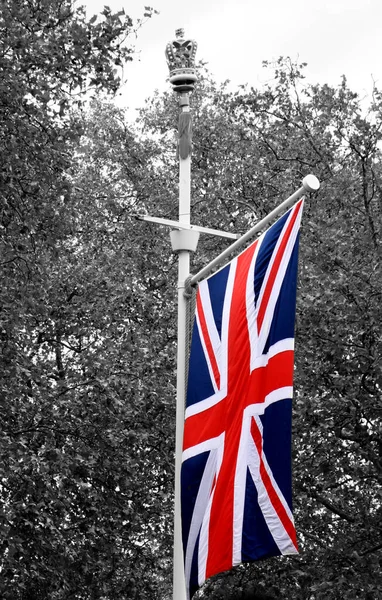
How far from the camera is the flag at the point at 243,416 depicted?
7.45m

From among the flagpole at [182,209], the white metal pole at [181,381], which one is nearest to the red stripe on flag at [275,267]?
the white metal pole at [181,381]

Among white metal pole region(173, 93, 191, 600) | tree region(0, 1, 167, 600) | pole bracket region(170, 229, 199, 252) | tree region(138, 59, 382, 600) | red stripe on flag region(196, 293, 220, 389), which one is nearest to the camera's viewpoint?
red stripe on flag region(196, 293, 220, 389)

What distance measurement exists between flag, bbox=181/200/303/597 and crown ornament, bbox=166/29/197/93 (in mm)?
2846

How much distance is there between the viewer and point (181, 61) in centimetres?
1098

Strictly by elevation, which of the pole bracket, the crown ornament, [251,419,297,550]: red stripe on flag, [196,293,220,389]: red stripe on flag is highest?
the crown ornament

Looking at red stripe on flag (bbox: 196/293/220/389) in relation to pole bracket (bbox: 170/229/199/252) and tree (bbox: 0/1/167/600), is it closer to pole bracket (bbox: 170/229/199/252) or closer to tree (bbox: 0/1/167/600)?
pole bracket (bbox: 170/229/199/252)

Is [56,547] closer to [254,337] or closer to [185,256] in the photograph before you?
[185,256]

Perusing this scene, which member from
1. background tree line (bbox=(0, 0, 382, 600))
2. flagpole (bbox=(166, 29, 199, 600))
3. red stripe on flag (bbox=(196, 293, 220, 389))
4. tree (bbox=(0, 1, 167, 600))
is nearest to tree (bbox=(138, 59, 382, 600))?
background tree line (bbox=(0, 0, 382, 600))

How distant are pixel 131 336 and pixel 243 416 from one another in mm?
12373

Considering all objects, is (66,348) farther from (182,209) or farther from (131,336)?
(182,209)

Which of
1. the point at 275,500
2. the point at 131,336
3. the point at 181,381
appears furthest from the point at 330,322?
the point at 275,500

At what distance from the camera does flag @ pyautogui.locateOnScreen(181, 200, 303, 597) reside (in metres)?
7.45

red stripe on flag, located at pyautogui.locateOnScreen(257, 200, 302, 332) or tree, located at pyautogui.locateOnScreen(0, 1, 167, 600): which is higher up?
tree, located at pyautogui.locateOnScreen(0, 1, 167, 600)

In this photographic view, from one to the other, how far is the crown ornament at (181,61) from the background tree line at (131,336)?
4.13ft
